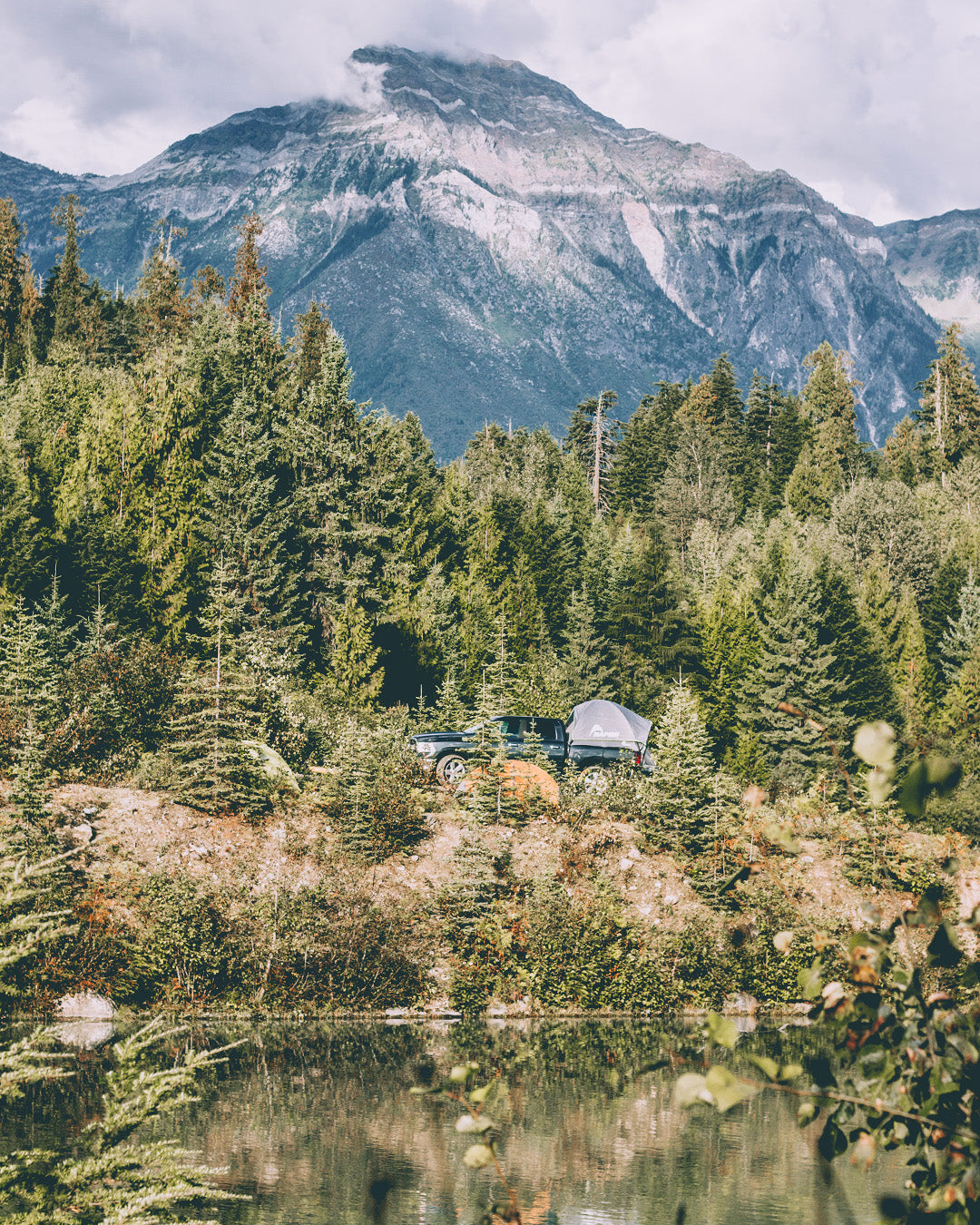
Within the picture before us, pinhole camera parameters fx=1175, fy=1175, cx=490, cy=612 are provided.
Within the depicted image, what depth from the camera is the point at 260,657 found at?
2547 centimetres

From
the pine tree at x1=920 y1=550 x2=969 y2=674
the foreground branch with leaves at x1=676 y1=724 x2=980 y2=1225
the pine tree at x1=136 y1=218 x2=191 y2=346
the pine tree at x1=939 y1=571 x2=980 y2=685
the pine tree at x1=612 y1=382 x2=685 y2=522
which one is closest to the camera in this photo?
the foreground branch with leaves at x1=676 y1=724 x2=980 y2=1225

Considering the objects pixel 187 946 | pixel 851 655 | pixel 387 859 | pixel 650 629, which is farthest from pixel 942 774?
pixel 650 629

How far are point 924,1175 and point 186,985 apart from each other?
17.3 metres

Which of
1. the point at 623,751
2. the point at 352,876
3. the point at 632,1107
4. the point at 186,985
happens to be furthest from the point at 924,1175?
the point at 623,751

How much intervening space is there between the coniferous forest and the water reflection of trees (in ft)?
8.76

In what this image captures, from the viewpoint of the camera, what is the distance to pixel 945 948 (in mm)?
2344

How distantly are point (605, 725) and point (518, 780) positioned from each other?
9833mm

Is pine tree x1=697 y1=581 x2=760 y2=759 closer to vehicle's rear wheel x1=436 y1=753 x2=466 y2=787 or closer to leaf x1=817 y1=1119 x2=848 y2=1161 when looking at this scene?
vehicle's rear wheel x1=436 y1=753 x2=466 y2=787

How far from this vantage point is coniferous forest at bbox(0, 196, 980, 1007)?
20188 millimetres

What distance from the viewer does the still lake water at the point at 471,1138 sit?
10867 mm

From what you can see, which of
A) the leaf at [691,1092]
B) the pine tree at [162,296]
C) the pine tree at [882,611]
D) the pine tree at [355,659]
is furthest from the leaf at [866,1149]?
the pine tree at [162,296]

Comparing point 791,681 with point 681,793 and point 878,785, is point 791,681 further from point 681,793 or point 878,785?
point 878,785

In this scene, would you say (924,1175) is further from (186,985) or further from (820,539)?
(820,539)

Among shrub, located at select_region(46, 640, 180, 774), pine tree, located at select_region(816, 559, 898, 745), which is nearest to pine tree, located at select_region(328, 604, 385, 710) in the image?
shrub, located at select_region(46, 640, 180, 774)
